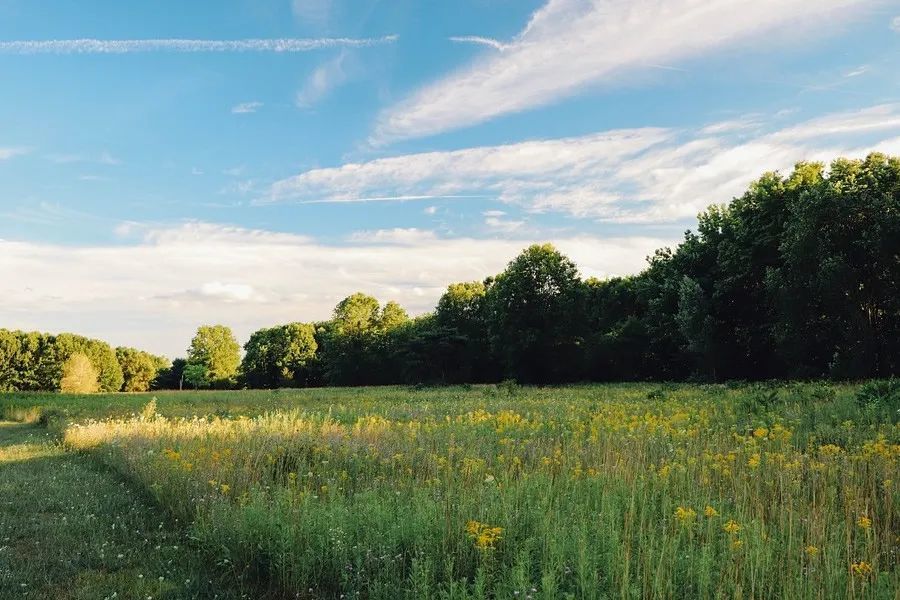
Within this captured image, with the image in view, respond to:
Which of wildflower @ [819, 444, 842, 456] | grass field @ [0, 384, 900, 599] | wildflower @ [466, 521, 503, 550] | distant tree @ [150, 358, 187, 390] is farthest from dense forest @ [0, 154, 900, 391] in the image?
wildflower @ [466, 521, 503, 550]

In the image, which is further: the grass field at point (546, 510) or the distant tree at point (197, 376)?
the distant tree at point (197, 376)

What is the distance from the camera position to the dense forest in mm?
30344

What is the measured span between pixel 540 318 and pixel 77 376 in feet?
212

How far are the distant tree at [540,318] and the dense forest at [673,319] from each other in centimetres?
12

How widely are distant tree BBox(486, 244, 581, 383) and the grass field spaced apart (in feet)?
Answer: 119

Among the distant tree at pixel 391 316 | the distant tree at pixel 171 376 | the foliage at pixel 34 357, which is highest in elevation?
the distant tree at pixel 391 316

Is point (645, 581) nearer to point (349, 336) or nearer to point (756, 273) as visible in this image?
point (756, 273)

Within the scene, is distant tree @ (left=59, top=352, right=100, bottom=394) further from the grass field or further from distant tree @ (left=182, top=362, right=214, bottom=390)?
the grass field

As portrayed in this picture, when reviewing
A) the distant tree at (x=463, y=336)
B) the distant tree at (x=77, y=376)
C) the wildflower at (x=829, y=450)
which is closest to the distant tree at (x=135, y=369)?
the distant tree at (x=77, y=376)

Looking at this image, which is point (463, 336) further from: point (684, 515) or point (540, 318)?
point (684, 515)

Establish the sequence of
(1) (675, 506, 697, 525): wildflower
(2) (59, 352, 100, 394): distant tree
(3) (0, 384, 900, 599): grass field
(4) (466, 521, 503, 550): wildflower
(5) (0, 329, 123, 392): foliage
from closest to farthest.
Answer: (3) (0, 384, 900, 599): grass field → (4) (466, 521, 503, 550): wildflower → (1) (675, 506, 697, 525): wildflower → (2) (59, 352, 100, 394): distant tree → (5) (0, 329, 123, 392): foliage

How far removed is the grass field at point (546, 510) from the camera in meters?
4.40

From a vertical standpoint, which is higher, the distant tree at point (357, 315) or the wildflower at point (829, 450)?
the distant tree at point (357, 315)

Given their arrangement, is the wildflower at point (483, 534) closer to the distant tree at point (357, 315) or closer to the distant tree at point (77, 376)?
the distant tree at point (357, 315)
